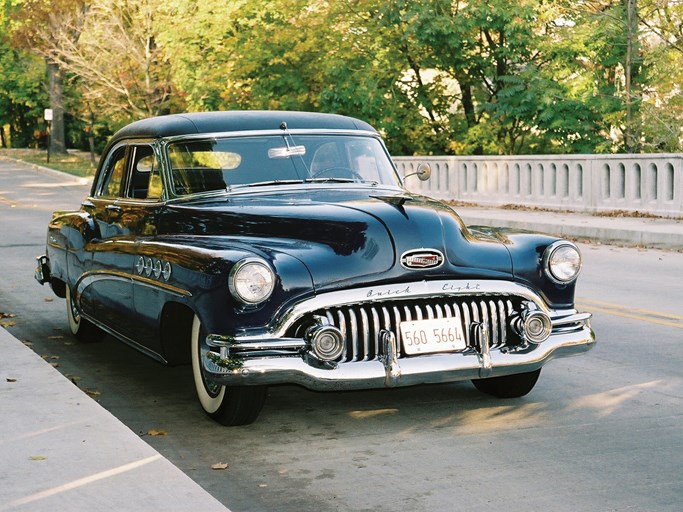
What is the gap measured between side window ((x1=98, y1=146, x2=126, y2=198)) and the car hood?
1.65 m

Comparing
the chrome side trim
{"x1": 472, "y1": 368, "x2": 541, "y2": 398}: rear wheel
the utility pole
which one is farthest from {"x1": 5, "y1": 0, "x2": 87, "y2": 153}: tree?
{"x1": 472, "y1": 368, "x2": 541, "y2": 398}: rear wheel

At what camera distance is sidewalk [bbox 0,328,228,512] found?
4742 mm

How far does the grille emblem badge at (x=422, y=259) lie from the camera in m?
6.35

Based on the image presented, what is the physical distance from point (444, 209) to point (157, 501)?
9.09ft

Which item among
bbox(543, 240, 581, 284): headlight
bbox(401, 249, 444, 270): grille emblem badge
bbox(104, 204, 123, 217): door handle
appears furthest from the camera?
bbox(104, 204, 123, 217): door handle

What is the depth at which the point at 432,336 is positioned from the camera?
6297 millimetres

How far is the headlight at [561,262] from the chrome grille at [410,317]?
1.18ft

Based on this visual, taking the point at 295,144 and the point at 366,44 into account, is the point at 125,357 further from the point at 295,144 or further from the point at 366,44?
the point at 366,44

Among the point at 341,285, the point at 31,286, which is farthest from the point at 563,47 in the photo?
the point at 341,285

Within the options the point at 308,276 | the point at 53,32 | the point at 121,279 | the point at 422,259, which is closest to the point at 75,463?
the point at 308,276

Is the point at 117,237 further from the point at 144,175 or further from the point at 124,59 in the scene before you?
the point at 124,59

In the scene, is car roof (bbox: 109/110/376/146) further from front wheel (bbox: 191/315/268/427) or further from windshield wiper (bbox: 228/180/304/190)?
front wheel (bbox: 191/315/268/427)

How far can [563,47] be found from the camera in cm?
3081

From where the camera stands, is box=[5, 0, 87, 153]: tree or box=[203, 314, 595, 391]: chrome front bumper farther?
box=[5, 0, 87, 153]: tree
